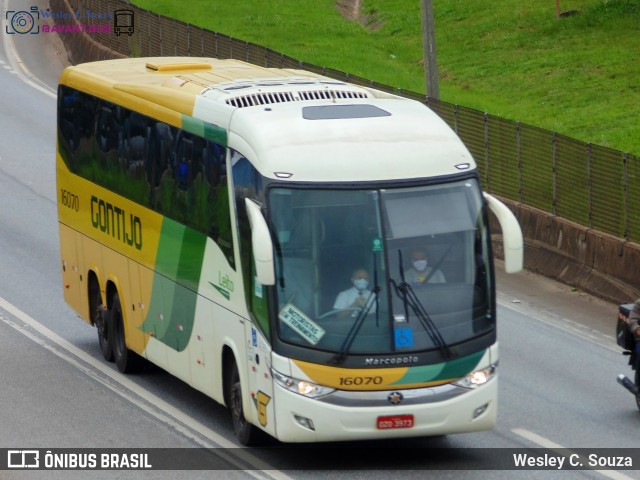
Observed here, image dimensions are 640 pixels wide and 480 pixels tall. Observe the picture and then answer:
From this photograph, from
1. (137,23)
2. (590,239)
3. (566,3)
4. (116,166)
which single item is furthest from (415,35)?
(116,166)

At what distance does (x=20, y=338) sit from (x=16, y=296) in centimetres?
226

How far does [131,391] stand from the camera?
632 inches

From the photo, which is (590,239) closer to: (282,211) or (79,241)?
(79,241)

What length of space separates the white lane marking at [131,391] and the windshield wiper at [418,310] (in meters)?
1.82

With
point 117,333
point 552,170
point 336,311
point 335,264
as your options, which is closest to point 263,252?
point 335,264

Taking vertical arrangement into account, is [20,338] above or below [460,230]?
below

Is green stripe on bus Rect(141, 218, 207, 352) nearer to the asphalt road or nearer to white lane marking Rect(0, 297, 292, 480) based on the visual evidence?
white lane marking Rect(0, 297, 292, 480)

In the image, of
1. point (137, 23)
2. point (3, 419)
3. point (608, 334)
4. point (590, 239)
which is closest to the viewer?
point (3, 419)

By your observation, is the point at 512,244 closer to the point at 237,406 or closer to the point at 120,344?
the point at 237,406

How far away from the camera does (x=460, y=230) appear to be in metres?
12.6

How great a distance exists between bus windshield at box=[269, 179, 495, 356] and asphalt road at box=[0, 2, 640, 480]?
4.35 feet

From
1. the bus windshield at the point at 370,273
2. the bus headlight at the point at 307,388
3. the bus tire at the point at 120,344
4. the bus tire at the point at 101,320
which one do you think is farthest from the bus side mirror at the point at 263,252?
the bus tire at the point at 101,320

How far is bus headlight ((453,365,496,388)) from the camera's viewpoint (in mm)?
12398

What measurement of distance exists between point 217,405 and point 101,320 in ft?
9.53
